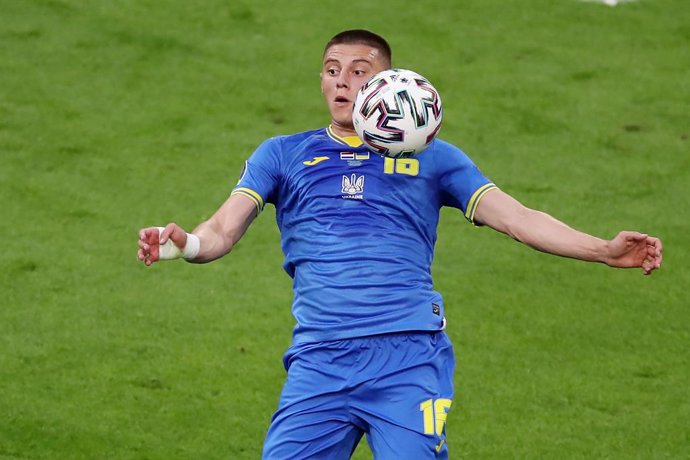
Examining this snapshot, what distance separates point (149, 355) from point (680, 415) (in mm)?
3806

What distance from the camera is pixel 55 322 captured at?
34.1 ft

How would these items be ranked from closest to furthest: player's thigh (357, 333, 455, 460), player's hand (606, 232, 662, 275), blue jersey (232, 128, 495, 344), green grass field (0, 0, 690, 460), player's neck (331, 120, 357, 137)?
player's hand (606, 232, 662, 275)
player's thigh (357, 333, 455, 460)
blue jersey (232, 128, 495, 344)
player's neck (331, 120, 357, 137)
green grass field (0, 0, 690, 460)

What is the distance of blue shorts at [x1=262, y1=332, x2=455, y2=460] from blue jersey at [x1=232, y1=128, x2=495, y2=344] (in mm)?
103

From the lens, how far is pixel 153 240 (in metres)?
5.99

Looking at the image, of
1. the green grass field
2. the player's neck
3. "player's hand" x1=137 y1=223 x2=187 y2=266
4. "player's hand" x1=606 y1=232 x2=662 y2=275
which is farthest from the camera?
the green grass field

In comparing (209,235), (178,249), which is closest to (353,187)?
(209,235)

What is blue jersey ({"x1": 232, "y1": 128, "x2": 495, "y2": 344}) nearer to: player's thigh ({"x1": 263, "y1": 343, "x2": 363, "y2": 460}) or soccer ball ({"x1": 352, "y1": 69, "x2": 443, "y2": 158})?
player's thigh ({"x1": 263, "y1": 343, "x2": 363, "y2": 460})

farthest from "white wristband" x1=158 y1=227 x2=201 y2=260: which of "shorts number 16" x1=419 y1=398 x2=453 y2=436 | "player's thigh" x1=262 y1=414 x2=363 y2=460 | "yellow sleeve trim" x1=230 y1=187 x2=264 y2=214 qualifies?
"shorts number 16" x1=419 y1=398 x2=453 y2=436

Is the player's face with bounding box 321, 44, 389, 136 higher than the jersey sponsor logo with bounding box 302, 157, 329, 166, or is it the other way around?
the player's face with bounding box 321, 44, 389, 136

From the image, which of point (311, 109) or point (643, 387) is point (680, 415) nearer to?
point (643, 387)

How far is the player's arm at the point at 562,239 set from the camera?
6129 mm

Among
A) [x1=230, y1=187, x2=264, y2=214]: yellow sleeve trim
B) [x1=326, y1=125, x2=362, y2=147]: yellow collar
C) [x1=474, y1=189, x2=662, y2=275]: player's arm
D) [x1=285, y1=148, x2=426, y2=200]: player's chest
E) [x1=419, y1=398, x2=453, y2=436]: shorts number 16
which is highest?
[x1=326, y1=125, x2=362, y2=147]: yellow collar

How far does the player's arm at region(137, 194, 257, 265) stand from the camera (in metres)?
5.99

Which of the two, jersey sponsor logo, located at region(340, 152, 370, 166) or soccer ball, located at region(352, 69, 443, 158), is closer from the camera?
soccer ball, located at region(352, 69, 443, 158)
